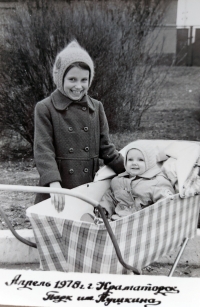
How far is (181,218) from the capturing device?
69.6 inches

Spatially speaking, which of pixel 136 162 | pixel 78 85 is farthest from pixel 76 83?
pixel 136 162

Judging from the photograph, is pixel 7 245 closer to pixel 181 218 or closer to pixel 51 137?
pixel 51 137

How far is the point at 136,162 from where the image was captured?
1.95 metres

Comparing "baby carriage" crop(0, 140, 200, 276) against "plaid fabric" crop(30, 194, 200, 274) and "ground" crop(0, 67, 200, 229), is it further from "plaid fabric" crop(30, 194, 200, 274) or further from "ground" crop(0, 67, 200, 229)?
"ground" crop(0, 67, 200, 229)

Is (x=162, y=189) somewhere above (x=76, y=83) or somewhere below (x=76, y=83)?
below

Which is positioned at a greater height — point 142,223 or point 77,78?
point 77,78

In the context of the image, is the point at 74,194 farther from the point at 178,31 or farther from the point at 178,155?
the point at 178,31

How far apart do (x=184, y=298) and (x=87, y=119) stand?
0.84 meters

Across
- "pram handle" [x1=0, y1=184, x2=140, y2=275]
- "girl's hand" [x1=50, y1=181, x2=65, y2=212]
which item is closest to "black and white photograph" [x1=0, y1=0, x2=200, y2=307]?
"girl's hand" [x1=50, y1=181, x2=65, y2=212]

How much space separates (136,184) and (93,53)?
62 centimetres

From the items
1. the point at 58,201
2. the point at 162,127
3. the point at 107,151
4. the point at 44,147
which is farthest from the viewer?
the point at 162,127

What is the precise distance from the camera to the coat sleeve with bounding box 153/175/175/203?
6.09 feet

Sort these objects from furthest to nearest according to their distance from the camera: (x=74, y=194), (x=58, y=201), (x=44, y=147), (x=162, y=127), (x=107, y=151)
Result: (x=162, y=127) < (x=107, y=151) < (x=44, y=147) < (x=58, y=201) < (x=74, y=194)

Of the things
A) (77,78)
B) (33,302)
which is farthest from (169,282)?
(77,78)
